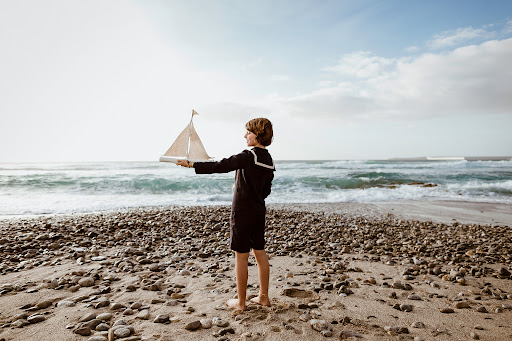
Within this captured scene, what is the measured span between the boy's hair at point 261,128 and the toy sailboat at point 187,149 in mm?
590

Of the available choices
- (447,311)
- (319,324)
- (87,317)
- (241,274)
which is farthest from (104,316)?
(447,311)

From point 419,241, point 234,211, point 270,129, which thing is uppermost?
point 270,129

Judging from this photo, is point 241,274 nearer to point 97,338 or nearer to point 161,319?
point 161,319

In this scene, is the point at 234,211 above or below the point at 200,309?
above

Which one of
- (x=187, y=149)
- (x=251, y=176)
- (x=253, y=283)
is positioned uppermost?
(x=187, y=149)

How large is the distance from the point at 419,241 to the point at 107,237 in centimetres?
764

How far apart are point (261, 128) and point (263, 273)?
67.4 inches

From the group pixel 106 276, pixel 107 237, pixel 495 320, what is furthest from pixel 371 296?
pixel 107 237

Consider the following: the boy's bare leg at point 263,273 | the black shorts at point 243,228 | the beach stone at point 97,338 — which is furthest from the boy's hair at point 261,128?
the beach stone at point 97,338

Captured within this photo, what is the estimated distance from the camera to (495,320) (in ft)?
10.4

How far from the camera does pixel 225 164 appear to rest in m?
3.01

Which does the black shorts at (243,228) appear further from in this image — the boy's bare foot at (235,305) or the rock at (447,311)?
the rock at (447,311)

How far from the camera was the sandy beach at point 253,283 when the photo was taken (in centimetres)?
295

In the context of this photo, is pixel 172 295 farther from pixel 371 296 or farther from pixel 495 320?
pixel 495 320
